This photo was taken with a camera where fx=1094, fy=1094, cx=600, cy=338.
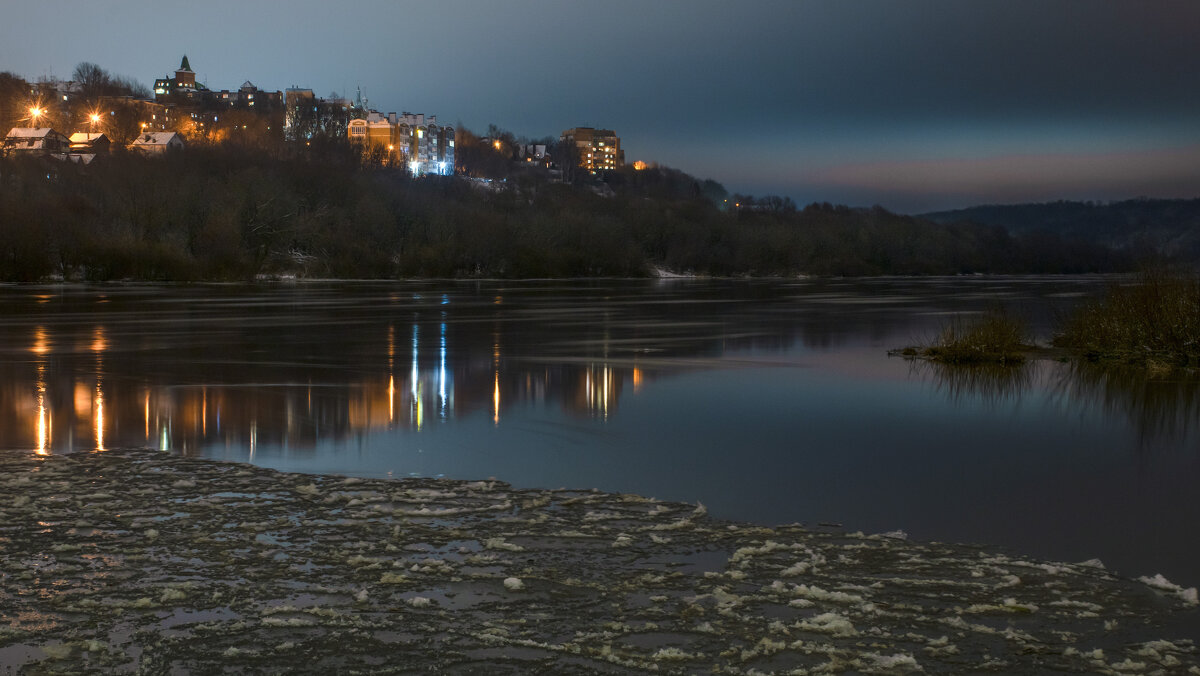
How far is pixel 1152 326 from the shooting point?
18625 millimetres

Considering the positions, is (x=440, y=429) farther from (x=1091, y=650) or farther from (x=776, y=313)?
(x=776, y=313)

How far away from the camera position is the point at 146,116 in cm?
16088

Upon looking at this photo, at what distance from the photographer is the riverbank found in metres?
4.92

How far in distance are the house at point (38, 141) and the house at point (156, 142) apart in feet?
25.0

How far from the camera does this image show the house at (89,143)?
126 m

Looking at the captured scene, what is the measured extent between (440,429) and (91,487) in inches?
146

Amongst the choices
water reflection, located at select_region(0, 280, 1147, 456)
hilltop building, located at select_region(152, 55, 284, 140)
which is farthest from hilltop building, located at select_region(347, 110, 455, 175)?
water reflection, located at select_region(0, 280, 1147, 456)

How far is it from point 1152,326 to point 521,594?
53.3 ft

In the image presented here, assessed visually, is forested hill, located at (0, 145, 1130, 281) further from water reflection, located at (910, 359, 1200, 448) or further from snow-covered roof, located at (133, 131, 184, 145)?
water reflection, located at (910, 359, 1200, 448)

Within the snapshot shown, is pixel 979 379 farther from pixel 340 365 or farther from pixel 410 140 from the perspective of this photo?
pixel 410 140

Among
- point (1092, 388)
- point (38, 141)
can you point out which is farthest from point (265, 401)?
point (38, 141)

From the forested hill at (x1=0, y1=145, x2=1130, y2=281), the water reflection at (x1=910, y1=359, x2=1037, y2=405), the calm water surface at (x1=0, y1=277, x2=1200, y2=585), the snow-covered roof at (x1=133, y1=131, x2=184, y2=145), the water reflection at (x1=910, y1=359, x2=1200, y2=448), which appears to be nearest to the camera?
the calm water surface at (x1=0, y1=277, x2=1200, y2=585)

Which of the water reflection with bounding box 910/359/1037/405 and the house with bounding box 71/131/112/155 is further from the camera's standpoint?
the house with bounding box 71/131/112/155

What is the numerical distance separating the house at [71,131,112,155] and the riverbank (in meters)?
130
